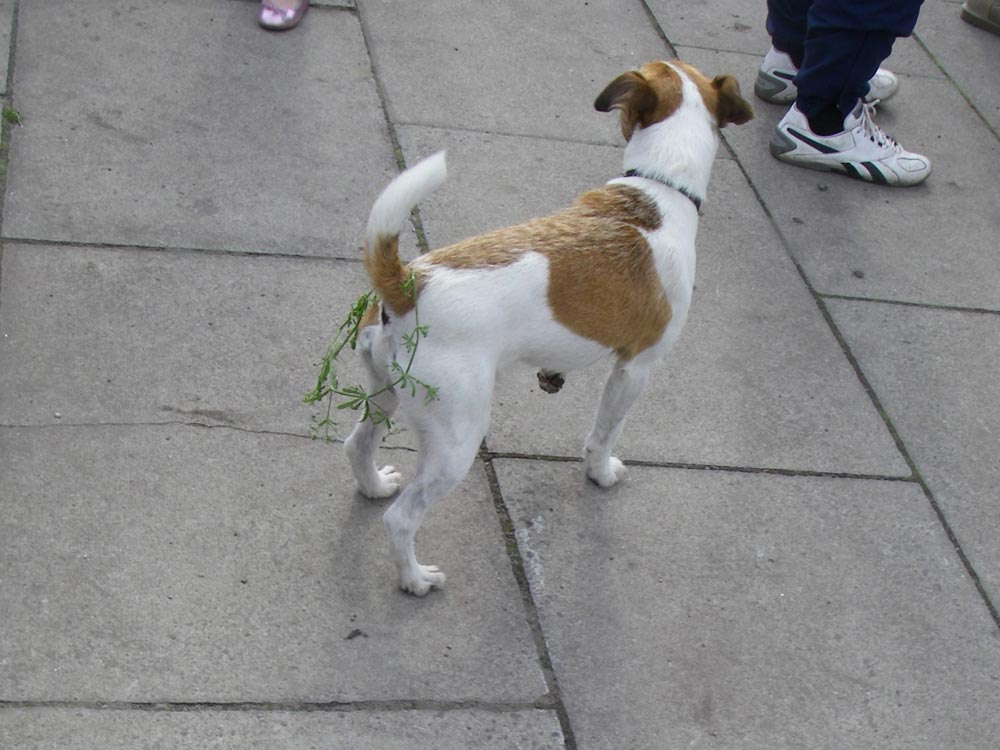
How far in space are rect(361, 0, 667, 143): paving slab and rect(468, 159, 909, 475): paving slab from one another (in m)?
0.88

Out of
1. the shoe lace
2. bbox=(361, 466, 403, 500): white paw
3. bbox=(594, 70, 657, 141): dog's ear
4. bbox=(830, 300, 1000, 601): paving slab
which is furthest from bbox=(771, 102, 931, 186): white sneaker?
bbox=(361, 466, 403, 500): white paw

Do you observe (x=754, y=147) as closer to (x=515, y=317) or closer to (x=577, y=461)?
(x=577, y=461)

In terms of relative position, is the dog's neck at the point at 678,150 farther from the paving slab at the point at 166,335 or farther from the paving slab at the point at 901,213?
the paving slab at the point at 901,213

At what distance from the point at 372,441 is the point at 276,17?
10.8 ft

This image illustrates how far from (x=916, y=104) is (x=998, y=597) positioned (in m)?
3.66

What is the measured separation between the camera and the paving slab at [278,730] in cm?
286

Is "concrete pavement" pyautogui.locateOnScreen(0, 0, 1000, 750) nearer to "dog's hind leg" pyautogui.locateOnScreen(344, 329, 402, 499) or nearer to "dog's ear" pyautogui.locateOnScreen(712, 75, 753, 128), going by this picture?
"dog's hind leg" pyautogui.locateOnScreen(344, 329, 402, 499)

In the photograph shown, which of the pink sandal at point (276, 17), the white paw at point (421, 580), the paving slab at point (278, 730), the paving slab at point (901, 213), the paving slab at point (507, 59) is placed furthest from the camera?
the pink sandal at point (276, 17)

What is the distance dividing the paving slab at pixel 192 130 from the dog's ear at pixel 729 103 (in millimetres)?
1696

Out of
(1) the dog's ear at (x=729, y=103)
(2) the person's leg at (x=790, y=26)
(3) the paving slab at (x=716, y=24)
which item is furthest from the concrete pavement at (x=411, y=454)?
(1) the dog's ear at (x=729, y=103)

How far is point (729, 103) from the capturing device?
142 inches

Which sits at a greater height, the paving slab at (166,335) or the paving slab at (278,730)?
the paving slab at (278,730)

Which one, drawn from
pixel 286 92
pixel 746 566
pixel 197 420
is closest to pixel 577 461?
pixel 746 566

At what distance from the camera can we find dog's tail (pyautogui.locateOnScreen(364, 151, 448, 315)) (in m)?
2.89
